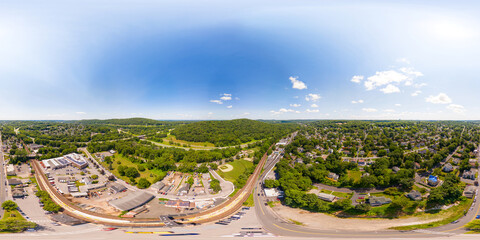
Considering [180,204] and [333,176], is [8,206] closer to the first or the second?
[180,204]

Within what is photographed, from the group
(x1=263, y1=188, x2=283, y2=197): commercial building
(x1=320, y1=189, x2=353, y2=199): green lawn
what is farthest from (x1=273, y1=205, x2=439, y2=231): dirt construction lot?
(x1=320, y1=189, x2=353, y2=199): green lawn

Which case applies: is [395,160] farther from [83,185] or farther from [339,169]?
[83,185]

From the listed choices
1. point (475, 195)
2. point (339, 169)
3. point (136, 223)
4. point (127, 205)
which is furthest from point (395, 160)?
point (127, 205)

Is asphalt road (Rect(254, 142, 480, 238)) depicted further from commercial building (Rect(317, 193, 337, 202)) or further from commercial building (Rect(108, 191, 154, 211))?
commercial building (Rect(108, 191, 154, 211))

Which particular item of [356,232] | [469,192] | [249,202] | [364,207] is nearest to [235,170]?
[249,202]

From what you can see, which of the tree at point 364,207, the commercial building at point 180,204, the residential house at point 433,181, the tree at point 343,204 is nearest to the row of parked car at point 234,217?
the commercial building at point 180,204
